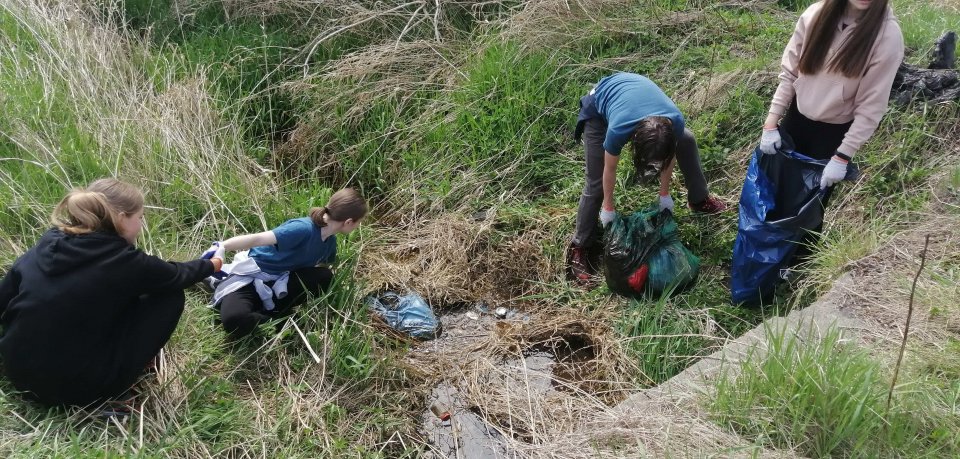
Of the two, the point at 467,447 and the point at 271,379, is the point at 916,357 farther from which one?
the point at 271,379

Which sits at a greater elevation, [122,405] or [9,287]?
[9,287]


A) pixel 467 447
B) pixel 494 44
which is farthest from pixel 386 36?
pixel 467 447

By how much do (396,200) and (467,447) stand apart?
7.12 feet

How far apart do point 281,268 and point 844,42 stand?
283cm

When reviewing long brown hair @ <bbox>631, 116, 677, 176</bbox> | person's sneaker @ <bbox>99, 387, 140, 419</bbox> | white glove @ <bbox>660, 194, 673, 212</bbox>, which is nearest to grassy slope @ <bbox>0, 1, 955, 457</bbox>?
person's sneaker @ <bbox>99, 387, 140, 419</bbox>

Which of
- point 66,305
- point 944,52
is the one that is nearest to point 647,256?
point 944,52

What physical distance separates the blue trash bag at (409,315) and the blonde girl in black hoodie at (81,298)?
4.36ft

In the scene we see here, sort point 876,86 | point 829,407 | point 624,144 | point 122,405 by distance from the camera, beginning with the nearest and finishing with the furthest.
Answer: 1. point 829,407
2. point 122,405
3. point 876,86
4. point 624,144

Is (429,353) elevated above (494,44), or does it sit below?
below

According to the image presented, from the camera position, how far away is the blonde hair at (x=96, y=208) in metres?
2.76

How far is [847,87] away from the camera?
3.28m

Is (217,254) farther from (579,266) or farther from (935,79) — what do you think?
(935,79)

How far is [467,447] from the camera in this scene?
332cm

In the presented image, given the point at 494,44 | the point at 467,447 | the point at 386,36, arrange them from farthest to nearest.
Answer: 1. the point at 386,36
2. the point at 494,44
3. the point at 467,447
